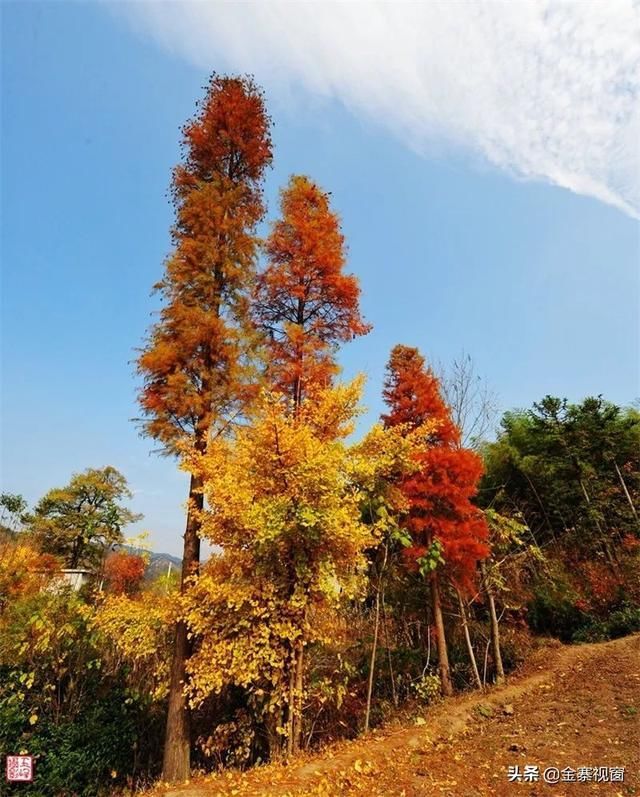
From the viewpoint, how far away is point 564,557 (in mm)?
15969

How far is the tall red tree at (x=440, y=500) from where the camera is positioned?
1065 centimetres

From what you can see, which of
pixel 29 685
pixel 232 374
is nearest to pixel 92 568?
pixel 29 685

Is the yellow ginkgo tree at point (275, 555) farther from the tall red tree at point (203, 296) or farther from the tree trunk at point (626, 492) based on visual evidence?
the tree trunk at point (626, 492)

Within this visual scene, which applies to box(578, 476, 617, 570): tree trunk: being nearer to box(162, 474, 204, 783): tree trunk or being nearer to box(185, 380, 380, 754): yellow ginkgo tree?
box(185, 380, 380, 754): yellow ginkgo tree

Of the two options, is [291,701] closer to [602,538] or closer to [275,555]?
[275,555]

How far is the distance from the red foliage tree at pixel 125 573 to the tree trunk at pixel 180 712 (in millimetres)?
26231

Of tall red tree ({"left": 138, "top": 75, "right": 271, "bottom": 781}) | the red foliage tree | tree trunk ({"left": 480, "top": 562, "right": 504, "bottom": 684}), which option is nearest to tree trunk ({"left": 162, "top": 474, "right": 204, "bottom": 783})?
tall red tree ({"left": 138, "top": 75, "right": 271, "bottom": 781})

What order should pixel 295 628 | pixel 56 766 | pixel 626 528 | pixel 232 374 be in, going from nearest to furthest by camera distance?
pixel 295 628 → pixel 56 766 → pixel 232 374 → pixel 626 528

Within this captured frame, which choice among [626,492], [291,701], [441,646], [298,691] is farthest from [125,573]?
[626,492]

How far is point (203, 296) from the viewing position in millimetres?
10062

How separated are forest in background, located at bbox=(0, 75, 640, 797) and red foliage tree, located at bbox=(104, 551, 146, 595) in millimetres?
18478

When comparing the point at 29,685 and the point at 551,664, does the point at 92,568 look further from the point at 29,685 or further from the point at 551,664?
the point at 551,664

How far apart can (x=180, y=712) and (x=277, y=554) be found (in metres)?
3.68

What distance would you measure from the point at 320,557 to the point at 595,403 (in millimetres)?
14049
